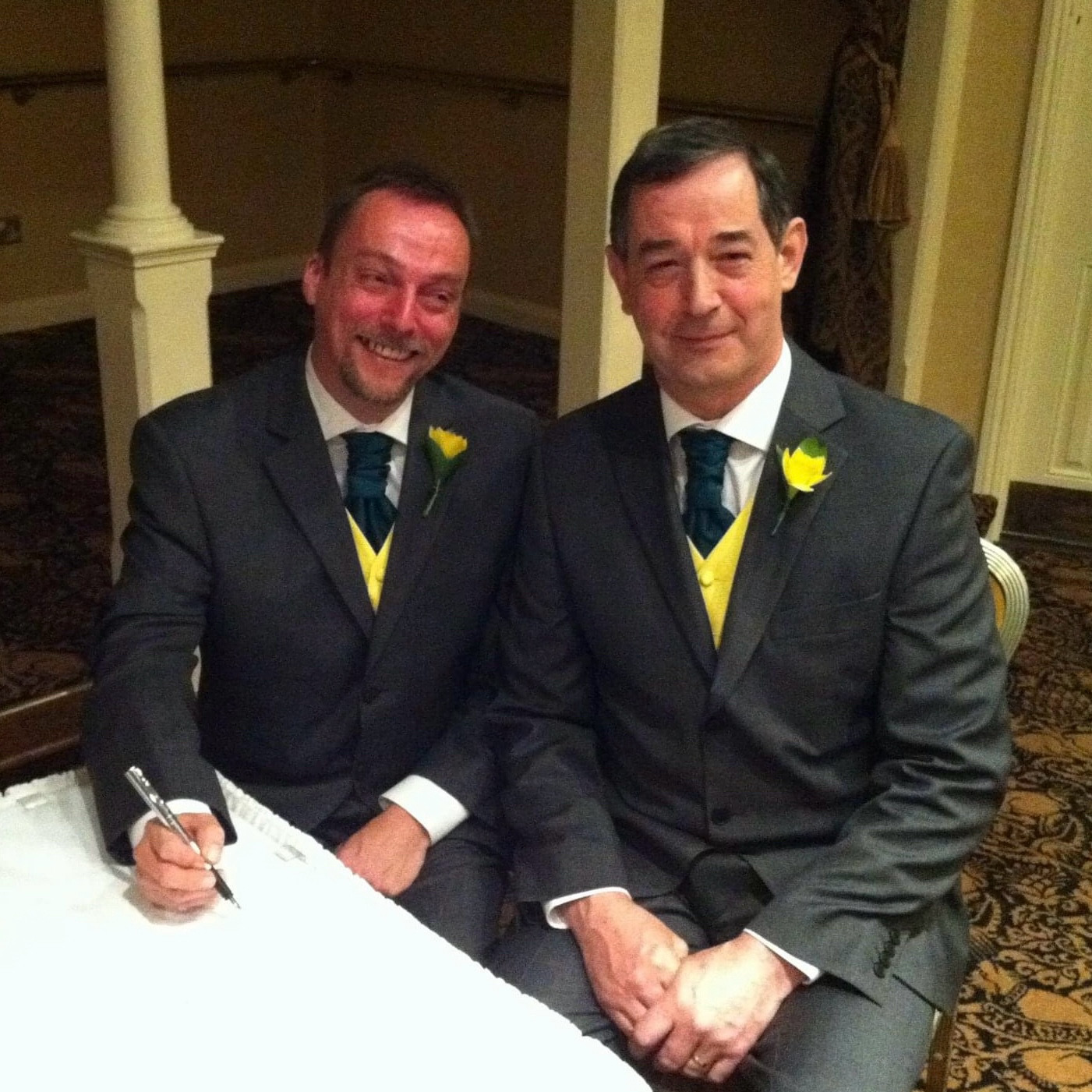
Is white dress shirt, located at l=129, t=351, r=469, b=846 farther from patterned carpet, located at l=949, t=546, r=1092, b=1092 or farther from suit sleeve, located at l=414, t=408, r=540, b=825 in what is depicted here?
patterned carpet, located at l=949, t=546, r=1092, b=1092

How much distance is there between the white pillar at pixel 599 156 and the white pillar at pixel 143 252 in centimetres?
87

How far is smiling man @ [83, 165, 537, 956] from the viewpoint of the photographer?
1.67 metres

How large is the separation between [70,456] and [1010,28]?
3.25 meters

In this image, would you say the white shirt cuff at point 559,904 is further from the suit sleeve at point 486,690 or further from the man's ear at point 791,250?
the man's ear at point 791,250

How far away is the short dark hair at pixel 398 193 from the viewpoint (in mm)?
1679

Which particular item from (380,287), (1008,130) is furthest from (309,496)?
(1008,130)

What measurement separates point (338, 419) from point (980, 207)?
3160mm

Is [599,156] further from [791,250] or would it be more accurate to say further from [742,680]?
[742,680]

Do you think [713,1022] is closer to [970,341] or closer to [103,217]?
[103,217]

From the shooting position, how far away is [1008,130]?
4211mm

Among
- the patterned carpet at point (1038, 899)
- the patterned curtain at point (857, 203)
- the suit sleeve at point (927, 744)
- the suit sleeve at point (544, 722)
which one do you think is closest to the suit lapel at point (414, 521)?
the suit sleeve at point (544, 722)

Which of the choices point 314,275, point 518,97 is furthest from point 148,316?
point 518,97

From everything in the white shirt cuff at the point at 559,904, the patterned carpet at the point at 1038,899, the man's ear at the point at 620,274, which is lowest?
the patterned carpet at the point at 1038,899

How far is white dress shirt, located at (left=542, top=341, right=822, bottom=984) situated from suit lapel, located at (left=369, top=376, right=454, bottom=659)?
28 centimetres
